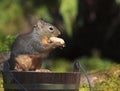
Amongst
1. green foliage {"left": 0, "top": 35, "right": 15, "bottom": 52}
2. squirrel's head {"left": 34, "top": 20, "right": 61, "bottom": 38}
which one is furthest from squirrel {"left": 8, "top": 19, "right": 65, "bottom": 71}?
green foliage {"left": 0, "top": 35, "right": 15, "bottom": 52}

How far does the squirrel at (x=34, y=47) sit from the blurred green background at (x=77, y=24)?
3.50 m

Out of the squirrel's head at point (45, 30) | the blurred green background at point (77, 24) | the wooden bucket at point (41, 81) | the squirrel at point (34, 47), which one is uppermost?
the blurred green background at point (77, 24)

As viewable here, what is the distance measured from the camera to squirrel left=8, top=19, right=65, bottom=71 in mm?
2803

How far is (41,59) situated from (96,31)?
17.1ft

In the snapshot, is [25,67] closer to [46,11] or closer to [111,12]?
[46,11]

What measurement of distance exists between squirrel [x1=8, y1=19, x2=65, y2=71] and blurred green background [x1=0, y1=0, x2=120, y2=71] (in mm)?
3501

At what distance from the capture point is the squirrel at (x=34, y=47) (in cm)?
280

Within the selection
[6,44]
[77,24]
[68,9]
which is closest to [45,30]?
[6,44]

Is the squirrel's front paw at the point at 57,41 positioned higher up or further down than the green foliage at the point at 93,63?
further down

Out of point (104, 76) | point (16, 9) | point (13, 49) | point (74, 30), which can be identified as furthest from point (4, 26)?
point (13, 49)

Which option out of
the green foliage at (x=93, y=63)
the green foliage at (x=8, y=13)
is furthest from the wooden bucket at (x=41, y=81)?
the green foliage at (x=8, y=13)

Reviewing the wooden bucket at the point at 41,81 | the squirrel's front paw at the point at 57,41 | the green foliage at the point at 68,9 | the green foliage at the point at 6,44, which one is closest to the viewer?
the wooden bucket at the point at 41,81

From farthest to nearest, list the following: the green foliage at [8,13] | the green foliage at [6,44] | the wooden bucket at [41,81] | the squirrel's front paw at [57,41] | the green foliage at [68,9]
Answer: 1. the green foliage at [8,13]
2. the green foliage at [68,9]
3. the green foliage at [6,44]
4. the squirrel's front paw at [57,41]
5. the wooden bucket at [41,81]

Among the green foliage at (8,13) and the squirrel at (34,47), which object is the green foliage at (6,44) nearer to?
the squirrel at (34,47)
